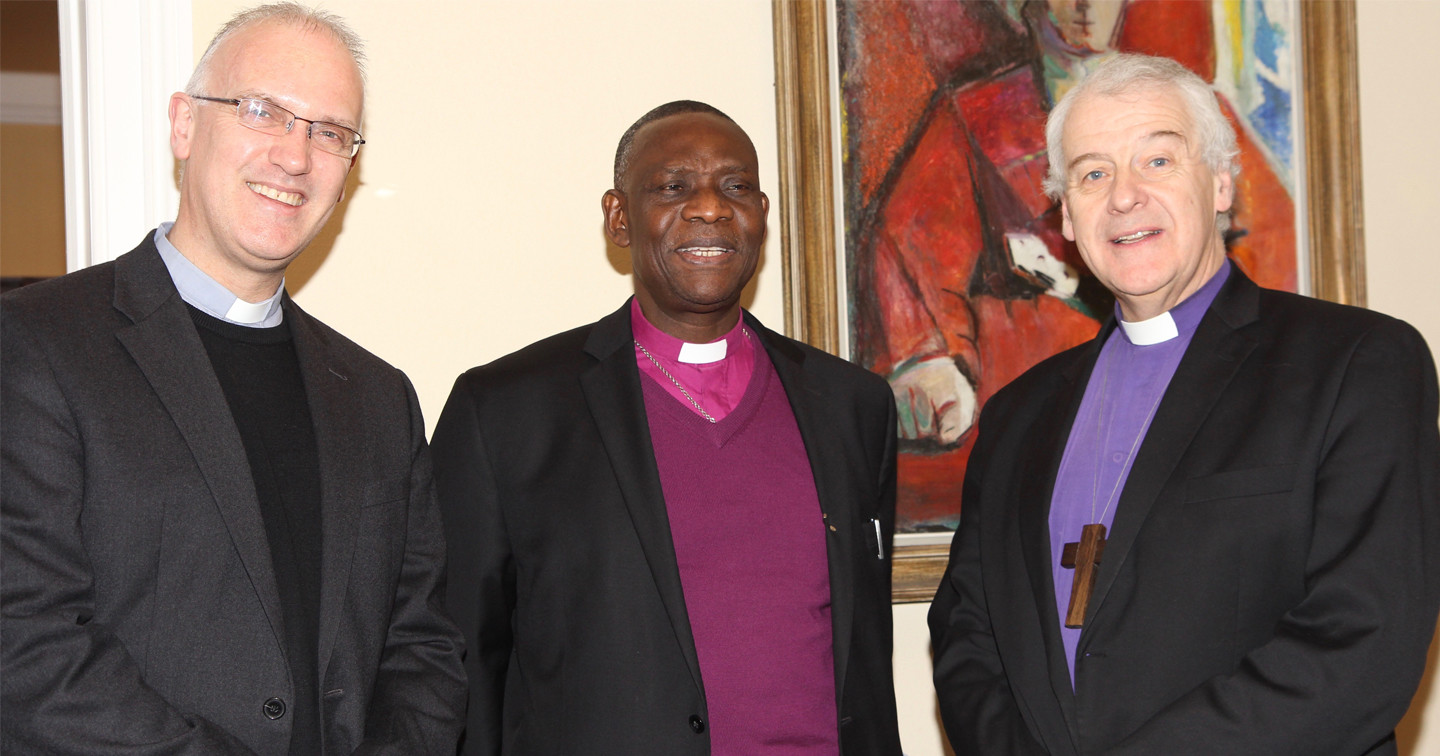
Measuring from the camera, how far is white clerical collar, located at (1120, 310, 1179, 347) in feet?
7.91

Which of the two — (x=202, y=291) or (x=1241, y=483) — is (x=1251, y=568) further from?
(x=202, y=291)

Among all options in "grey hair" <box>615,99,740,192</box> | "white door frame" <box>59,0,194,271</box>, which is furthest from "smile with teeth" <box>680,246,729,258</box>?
"white door frame" <box>59,0,194,271</box>

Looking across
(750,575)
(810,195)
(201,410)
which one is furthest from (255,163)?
(810,195)

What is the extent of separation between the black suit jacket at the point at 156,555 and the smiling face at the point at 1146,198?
155 centimetres

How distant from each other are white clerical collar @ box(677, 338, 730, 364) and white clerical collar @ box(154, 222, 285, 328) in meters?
0.96

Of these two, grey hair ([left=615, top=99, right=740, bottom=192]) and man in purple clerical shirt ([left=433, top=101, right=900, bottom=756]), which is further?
grey hair ([left=615, top=99, right=740, bottom=192])

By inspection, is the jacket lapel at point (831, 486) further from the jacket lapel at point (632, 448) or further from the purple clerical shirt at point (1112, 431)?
the purple clerical shirt at point (1112, 431)

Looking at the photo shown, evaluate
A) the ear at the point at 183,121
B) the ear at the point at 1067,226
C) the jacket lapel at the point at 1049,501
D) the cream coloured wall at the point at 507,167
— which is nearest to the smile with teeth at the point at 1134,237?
the ear at the point at 1067,226

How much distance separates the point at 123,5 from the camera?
2.92 m

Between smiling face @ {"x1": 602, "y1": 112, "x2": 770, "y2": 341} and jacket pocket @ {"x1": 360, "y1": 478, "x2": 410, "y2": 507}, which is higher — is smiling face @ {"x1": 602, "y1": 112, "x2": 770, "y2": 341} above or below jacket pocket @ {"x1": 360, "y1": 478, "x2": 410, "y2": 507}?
above

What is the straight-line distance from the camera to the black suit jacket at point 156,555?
67.6 inches

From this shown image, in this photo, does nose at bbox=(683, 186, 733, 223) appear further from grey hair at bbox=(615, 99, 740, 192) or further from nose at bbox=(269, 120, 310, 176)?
nose at bbox=(269, 120, 310, 176)

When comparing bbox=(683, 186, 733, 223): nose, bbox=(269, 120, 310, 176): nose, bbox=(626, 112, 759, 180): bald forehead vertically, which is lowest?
bbox=(683, 186, 733, 223): nose

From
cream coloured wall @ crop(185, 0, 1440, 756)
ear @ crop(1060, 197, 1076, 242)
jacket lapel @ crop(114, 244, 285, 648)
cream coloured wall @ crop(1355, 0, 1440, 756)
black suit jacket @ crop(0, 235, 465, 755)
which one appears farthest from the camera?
cream coloured wall @ crop(1355, 0, 1440, 756)
